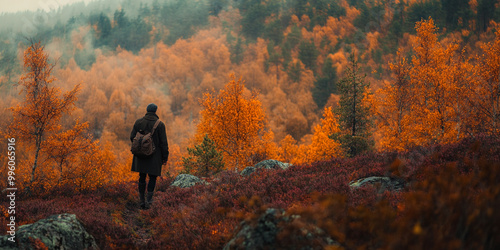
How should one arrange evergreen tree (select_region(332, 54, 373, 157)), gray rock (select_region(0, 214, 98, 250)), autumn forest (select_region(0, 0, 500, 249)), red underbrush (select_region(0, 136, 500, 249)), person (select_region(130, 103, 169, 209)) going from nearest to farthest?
red underbrush (select_region(0, 136, 500, 249)) → autumn forest (select_region(0, 0, 500, 249)) → gray rock (select_region(0, 214, 98, 250)) → person (select_region(130, 103, 169, 209)) → evergreen tree (select_region(332, 54, 373, 157))

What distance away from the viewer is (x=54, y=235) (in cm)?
465

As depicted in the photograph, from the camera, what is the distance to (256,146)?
25062 mm

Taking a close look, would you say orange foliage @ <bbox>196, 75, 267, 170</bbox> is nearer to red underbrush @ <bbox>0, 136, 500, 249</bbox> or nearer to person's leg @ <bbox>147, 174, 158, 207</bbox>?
red underbrush @ <bbox>0, 136, 500, 249</bbox>

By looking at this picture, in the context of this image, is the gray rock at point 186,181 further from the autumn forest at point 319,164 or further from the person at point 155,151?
the person at point 155,151

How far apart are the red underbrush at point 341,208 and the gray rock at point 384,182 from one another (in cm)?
20

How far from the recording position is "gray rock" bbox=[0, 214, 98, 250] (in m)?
4.26

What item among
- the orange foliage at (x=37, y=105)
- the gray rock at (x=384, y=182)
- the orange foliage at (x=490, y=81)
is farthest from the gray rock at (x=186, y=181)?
the orange foliage at (x=490, y=81)

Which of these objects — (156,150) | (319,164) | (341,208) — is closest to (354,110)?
(319,164)

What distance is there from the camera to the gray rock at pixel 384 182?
651 cm

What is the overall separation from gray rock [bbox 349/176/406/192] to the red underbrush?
0.20 m

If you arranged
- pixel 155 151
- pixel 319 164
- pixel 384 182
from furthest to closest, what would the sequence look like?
1. pixel 319 164
2. pixel 155 151
3. pixel 384 182

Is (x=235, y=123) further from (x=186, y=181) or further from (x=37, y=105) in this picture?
(x=37, y=105)

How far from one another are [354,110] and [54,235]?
20741 mm

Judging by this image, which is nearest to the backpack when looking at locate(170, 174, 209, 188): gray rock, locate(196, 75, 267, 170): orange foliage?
locate(170, 174, 209, 188): gray rock
